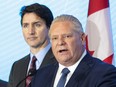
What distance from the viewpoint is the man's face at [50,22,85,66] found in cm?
191

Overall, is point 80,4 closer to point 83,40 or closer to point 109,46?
point 109,46

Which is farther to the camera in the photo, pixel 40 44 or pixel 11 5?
pixel 11 5

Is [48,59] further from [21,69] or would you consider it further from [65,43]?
[65,43]

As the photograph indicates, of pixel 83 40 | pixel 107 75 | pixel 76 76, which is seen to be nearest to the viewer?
pixel 107 75

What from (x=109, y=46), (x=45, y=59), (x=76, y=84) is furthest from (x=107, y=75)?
(x=109, y=46)

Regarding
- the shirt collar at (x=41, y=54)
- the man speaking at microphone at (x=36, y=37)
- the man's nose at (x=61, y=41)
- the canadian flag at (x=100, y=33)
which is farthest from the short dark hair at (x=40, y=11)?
the man's nose at (x=61, y=41)

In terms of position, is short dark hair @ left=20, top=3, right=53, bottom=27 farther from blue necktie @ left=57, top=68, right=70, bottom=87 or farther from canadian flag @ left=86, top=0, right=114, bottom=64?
blue necktie @ left=57, top=68, right=70, bottom=87

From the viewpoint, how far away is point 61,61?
6.33ft

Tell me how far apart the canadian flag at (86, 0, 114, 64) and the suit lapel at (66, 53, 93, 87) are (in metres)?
1.19

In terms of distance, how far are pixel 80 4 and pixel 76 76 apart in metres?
1.54

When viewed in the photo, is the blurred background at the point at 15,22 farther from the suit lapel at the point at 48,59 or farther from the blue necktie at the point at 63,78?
the blue necktie at the point at 63,78

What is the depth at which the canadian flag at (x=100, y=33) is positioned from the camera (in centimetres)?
311

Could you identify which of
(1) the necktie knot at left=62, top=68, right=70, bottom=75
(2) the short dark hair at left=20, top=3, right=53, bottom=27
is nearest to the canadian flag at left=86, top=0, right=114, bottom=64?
(2) the short dark hair at left=20, top=3, right=53, bottom=27

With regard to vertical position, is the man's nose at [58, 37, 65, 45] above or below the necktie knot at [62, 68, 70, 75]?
above
